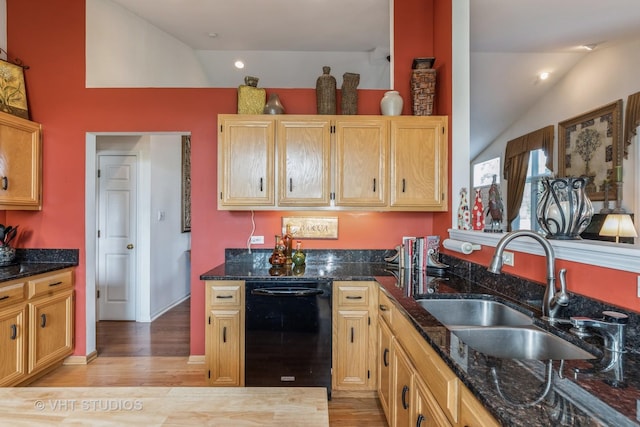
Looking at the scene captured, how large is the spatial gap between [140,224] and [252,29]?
2.77 meters

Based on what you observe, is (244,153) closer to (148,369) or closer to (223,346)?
(223,346)

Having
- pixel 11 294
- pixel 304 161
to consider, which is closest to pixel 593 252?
pixel 304 161

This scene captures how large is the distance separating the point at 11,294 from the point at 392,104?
331cm

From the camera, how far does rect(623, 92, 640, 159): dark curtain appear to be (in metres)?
3.11

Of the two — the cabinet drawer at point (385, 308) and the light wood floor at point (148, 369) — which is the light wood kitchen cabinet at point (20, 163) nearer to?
the light wood floor at point (148, 369)

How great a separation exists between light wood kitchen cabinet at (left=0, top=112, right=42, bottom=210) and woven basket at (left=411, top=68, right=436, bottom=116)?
11.3ft

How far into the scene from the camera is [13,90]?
9.21 ft

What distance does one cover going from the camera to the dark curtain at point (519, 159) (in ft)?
14.7

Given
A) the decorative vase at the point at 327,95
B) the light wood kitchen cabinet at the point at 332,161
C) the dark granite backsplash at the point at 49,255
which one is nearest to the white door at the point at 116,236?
the dark granite backsplash at the point at 49,255

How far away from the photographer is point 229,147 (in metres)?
2.68

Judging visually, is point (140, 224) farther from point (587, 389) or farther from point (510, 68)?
point (510, 68)

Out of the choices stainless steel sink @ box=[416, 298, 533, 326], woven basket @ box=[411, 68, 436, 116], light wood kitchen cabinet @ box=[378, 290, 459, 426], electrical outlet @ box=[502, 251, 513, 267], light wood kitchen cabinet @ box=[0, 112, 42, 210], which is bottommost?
light wood kitchen cabinet @ box=[378, 290, 459, 426]

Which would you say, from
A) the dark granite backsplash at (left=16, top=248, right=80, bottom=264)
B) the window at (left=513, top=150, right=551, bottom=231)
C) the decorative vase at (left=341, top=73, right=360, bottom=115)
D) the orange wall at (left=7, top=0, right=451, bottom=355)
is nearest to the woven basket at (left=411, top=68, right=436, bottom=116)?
the orange wall at (left=7, top=0, right=451, bottom=355)

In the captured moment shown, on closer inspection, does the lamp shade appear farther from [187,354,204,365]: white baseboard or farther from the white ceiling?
[187,354,204,365]: white baseboard
